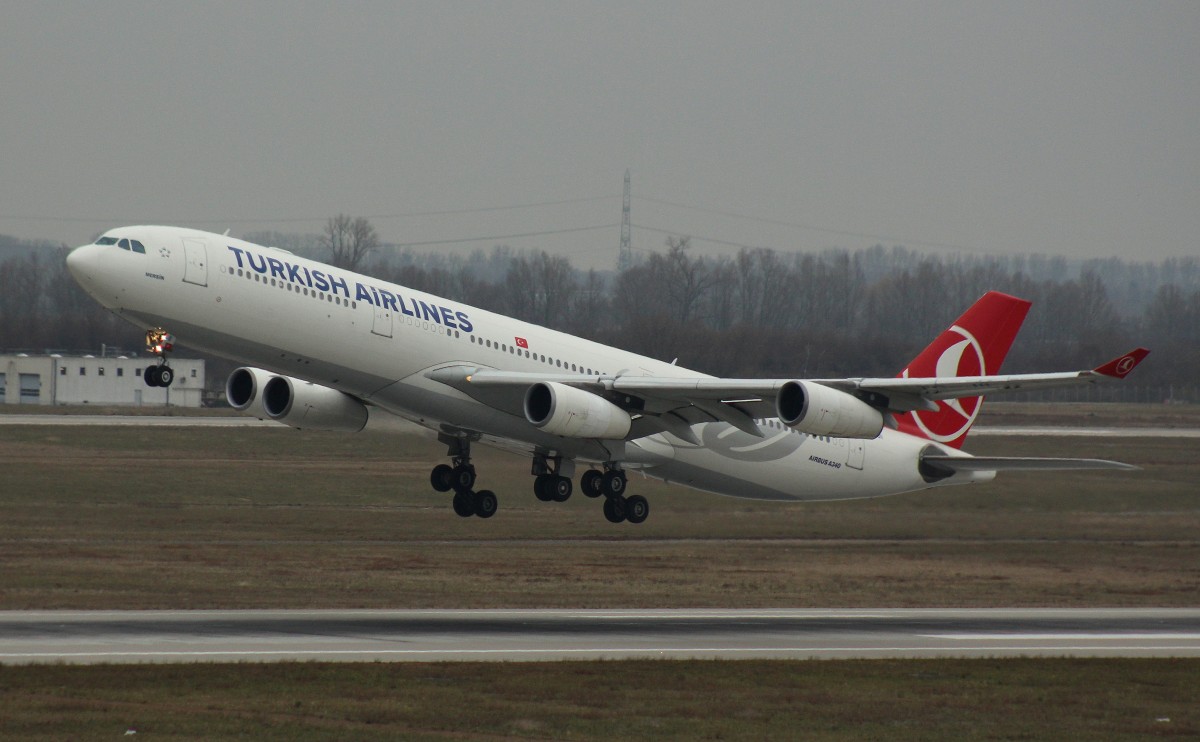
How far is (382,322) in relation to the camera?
3656cm

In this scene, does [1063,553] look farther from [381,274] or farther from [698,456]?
[381,274]

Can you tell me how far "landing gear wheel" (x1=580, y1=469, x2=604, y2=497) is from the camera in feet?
138

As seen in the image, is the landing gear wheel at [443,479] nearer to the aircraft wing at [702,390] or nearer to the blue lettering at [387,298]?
the aircraft wing at [702,390]

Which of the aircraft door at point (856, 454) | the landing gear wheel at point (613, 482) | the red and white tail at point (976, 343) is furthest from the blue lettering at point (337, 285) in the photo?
the red and white tail at point (976, 343)

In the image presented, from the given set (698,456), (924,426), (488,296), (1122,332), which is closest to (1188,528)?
(924,426)

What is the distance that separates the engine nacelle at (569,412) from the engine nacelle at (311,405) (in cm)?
594

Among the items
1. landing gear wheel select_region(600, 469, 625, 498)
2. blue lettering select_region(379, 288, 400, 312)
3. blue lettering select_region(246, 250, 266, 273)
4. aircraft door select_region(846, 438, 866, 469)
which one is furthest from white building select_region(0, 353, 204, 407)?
blue lettering select_region(246, 250, 266, 273)

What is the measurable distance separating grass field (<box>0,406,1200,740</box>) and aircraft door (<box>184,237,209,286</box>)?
29.0 feet

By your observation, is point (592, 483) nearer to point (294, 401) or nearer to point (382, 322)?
point (294, 401)

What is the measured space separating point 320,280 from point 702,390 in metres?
9.88

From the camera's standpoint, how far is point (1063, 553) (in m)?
53.2

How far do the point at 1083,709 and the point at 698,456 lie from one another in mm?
15757

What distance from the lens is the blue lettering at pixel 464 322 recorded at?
1510 inches

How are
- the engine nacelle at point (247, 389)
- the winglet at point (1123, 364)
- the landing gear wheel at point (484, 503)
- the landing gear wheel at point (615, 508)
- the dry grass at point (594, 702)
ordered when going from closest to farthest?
the dry grass at point (594, 702)
the winglet at point (1123, 364)
the engine nacelle at point (247, 389)
the landing gear wheel at point (615, 508)
the landing gear wheel at point (484, 503)
